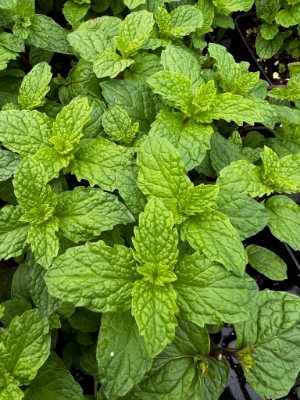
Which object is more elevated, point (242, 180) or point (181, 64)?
point (181, 64)

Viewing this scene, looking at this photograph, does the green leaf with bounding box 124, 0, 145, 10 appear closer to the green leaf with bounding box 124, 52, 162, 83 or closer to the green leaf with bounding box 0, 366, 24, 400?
the green leaf with bounding box 124, 52, 162, 83

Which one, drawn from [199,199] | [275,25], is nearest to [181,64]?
[199,199]

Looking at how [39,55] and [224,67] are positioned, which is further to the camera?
[39,55]

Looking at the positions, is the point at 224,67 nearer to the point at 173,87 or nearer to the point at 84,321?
the point at 173,87

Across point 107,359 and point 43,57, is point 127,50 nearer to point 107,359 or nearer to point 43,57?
point 43,57

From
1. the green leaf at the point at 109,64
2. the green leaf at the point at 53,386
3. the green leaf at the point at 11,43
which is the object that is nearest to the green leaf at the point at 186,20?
the green leaf at the point at 109,64

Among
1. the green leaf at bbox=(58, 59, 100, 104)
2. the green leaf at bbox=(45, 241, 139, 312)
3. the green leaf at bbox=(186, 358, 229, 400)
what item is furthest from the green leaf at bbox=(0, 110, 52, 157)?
the green leaf at bbox=(186, 358, 229, 400)
